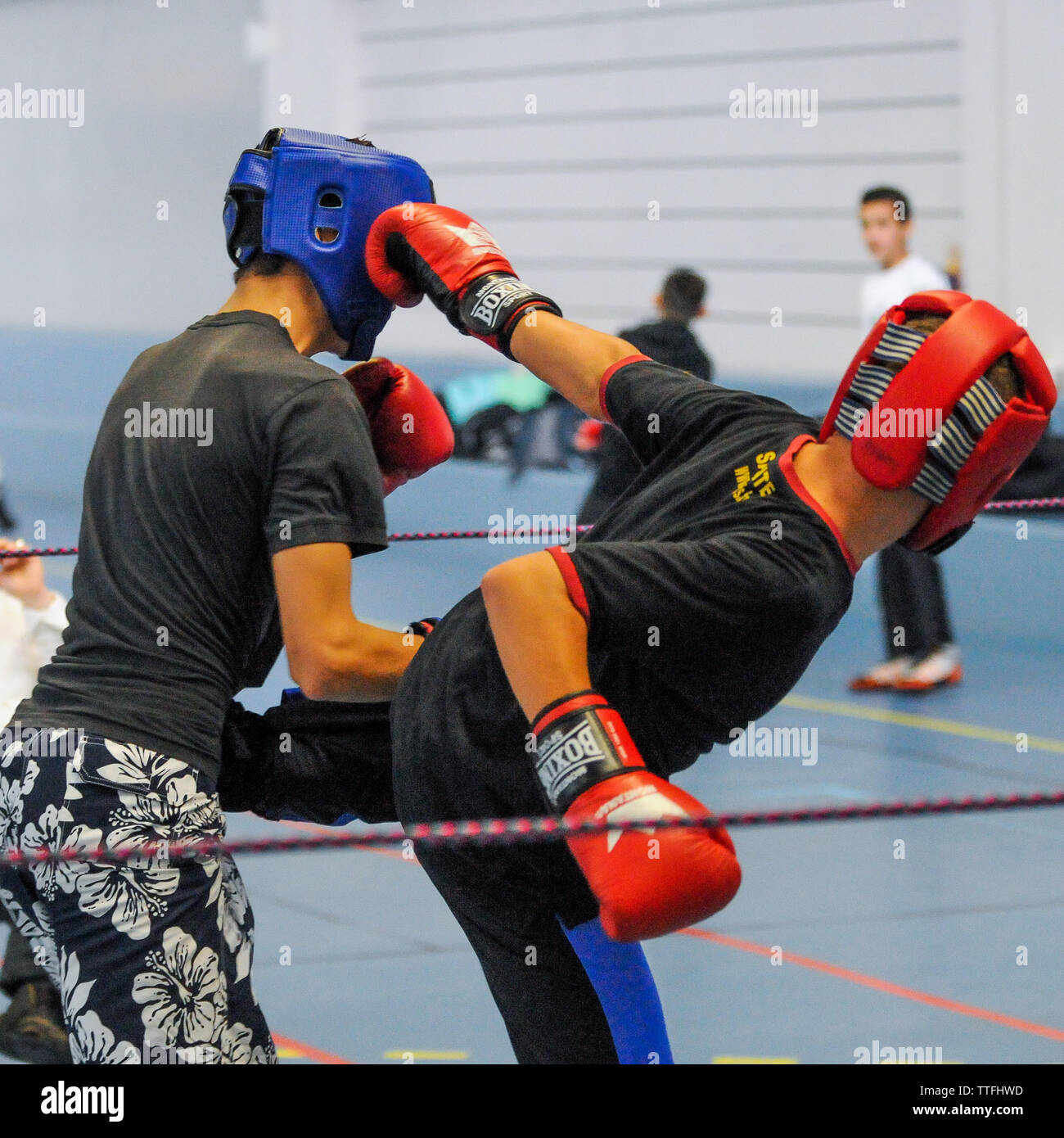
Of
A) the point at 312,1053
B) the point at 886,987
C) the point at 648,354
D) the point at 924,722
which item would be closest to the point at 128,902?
the point at 312,1053

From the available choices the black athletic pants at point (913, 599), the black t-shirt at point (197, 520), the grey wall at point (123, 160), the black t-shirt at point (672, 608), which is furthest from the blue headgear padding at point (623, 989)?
the grey wall at point (123, 160)

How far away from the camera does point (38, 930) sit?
7.66 ft

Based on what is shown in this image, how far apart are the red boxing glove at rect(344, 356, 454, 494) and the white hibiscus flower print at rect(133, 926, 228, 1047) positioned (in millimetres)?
841

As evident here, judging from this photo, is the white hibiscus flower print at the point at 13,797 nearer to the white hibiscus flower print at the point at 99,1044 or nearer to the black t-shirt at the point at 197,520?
the black t-shirt at the point at 197,520

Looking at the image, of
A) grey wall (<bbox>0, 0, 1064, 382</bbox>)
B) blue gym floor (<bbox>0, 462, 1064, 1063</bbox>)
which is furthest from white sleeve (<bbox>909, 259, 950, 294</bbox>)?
grey wall (<bbox>0, 0, 1064, 382</bbox>)

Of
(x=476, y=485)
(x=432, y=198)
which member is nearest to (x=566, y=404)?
(x=476, y=485)

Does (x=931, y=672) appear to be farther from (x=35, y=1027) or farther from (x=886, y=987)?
(x=35, y=1027)

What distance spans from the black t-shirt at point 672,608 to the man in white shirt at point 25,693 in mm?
1506

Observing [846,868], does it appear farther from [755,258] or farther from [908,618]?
[755,258]

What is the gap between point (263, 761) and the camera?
248 centimetres

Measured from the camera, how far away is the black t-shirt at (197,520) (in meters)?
2.16

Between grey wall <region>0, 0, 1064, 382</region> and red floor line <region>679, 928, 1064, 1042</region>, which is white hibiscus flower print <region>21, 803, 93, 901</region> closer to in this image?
red floor line <region>679, 928, 1064, 1042</region>

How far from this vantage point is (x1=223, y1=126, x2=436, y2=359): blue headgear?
235cm

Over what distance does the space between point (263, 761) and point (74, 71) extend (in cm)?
1581
